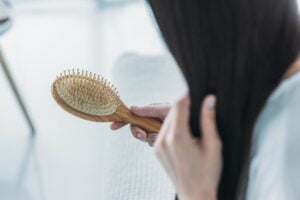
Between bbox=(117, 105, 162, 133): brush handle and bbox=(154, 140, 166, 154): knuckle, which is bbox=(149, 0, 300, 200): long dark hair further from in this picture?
bbox=(117, 105, 162, 133): brush handle

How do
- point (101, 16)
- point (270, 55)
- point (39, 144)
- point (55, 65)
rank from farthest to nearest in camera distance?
point (101, 16) < point (55, 65) < point (39, 144) < point (270, 55)

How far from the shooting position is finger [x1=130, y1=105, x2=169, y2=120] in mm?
797

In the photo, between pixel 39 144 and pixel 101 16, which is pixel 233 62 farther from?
pixel 101 16

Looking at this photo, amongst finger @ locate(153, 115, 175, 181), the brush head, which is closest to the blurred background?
the brush head

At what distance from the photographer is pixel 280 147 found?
1.61ft

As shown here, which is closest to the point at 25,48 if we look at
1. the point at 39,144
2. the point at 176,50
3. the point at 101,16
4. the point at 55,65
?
the point at 55,65

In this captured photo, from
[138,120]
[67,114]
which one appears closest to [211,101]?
[138,120]

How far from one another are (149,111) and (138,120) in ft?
0.08

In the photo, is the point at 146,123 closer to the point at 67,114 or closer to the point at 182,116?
the point at 182,116

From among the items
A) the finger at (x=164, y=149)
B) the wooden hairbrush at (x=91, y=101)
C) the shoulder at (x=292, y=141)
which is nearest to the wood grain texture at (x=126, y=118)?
the wooden hairbrush at (x=91, y=101)

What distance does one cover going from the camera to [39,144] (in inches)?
53.4

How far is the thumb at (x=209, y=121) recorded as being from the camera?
52 centimetres

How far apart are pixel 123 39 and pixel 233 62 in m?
1.33

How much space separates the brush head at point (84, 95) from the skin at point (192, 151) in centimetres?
23
